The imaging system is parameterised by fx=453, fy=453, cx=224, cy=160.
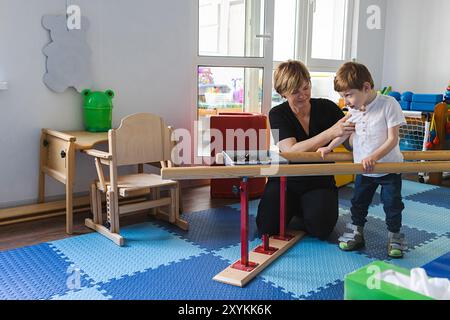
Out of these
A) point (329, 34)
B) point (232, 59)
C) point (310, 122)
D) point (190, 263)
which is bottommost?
point (190, 263)

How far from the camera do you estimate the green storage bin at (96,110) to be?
115 inches

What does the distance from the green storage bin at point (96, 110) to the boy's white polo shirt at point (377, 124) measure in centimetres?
161

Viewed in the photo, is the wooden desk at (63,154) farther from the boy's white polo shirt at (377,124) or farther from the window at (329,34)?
the window at (329,34)

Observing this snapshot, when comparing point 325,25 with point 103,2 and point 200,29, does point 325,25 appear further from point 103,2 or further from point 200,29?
point 103,2

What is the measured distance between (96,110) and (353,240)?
1.76 metres

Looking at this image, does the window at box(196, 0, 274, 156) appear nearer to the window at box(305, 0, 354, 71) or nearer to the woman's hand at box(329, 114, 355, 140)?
the window at box(305, 0, 354, 71)

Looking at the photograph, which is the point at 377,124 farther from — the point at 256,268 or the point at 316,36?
the point at 316,36

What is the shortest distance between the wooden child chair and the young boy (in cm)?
99

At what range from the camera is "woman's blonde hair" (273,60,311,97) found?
226 centimetres

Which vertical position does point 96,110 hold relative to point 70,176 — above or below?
above

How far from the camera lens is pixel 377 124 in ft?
7.07

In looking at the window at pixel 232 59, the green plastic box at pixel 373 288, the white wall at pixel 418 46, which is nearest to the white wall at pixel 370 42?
the white wall at pixel 418 46

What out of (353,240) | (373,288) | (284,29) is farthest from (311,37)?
(373,288)
